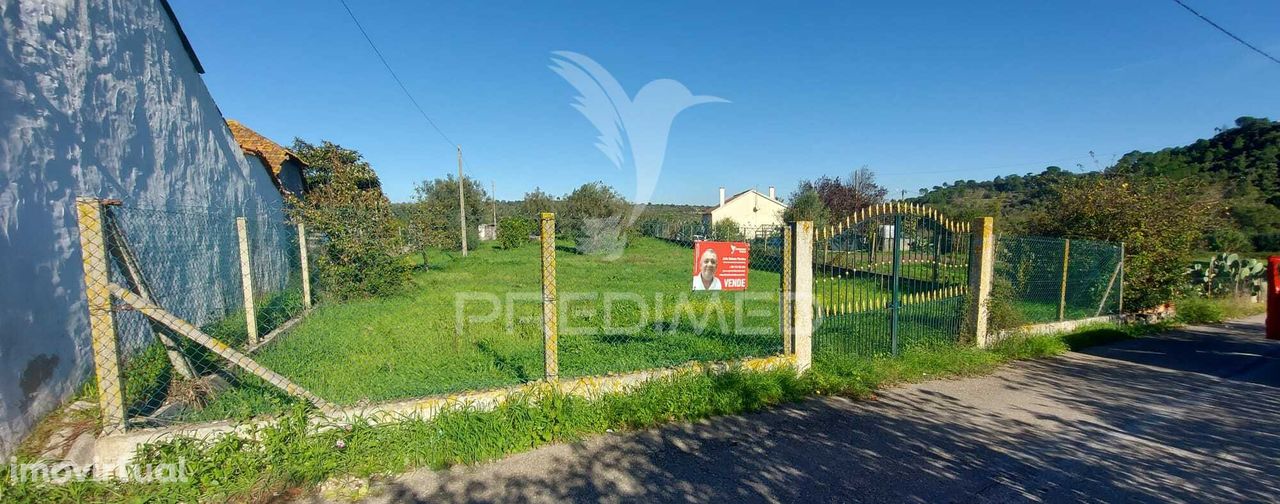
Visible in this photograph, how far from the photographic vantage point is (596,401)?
3869 mm

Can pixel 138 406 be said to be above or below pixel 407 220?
below

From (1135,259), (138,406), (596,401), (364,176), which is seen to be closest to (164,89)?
(138,406)

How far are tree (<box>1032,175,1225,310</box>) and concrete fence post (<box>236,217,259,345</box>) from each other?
12.4 m

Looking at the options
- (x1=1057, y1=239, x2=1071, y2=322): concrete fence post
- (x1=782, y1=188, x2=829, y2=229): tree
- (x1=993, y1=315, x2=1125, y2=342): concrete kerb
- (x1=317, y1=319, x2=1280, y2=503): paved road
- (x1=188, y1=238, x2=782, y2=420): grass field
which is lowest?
(x1=317, y1=319, x2=1280, y2=503): paved road

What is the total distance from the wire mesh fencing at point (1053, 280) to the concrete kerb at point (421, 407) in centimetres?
403

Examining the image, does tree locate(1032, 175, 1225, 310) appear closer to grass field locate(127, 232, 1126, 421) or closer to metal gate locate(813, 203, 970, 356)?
grass field locate(127, 232, 1126, 421)

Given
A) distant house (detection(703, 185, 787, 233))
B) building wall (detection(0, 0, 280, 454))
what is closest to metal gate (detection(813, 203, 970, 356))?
building wall (detection(0, 0, 280, 454))

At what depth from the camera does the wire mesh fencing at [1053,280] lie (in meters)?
6.56

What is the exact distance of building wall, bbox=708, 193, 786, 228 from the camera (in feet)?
155

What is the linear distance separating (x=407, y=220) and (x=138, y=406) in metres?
11.2

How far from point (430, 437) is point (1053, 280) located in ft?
29.0

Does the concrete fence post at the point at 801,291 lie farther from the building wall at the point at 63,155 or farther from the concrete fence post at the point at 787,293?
the building wall at the point at 63,155

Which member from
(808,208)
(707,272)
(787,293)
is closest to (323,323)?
(707,272)

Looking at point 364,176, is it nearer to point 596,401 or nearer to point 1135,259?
point 596,401
